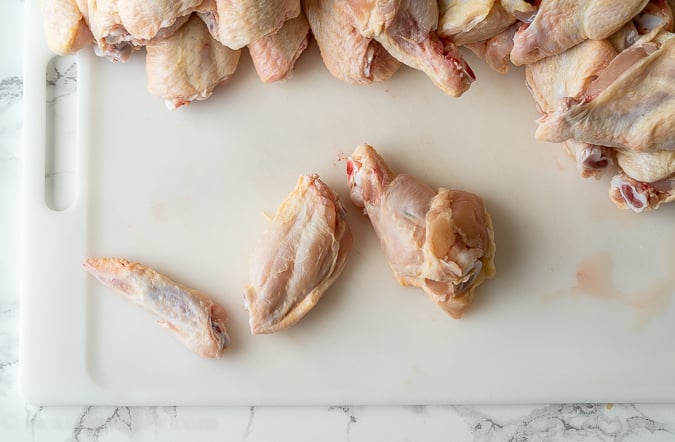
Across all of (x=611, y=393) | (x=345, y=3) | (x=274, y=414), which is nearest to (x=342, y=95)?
(x=345, y=3)

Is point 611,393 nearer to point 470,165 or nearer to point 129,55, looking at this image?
point 470,165

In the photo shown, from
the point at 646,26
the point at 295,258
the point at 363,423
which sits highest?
the point at 646,26

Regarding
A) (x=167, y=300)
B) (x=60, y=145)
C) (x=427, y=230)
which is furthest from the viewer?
(x=60, y=145)

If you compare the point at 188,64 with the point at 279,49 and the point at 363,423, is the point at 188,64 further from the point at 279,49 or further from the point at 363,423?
the point at 363,423

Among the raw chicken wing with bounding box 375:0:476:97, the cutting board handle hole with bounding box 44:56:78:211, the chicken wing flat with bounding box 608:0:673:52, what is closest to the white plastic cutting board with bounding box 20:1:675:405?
the cutting board handle hole with bounding box 44:56:78:211

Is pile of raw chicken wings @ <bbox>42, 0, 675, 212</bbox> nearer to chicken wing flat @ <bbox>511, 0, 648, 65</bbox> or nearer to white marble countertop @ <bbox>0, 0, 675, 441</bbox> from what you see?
chicken wing flat @ <bbox>511, 0, 648, 65</bbox>

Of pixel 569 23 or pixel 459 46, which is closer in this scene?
pixel 569 23

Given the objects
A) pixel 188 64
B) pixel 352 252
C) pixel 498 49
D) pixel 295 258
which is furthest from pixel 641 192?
pixel 188 64
